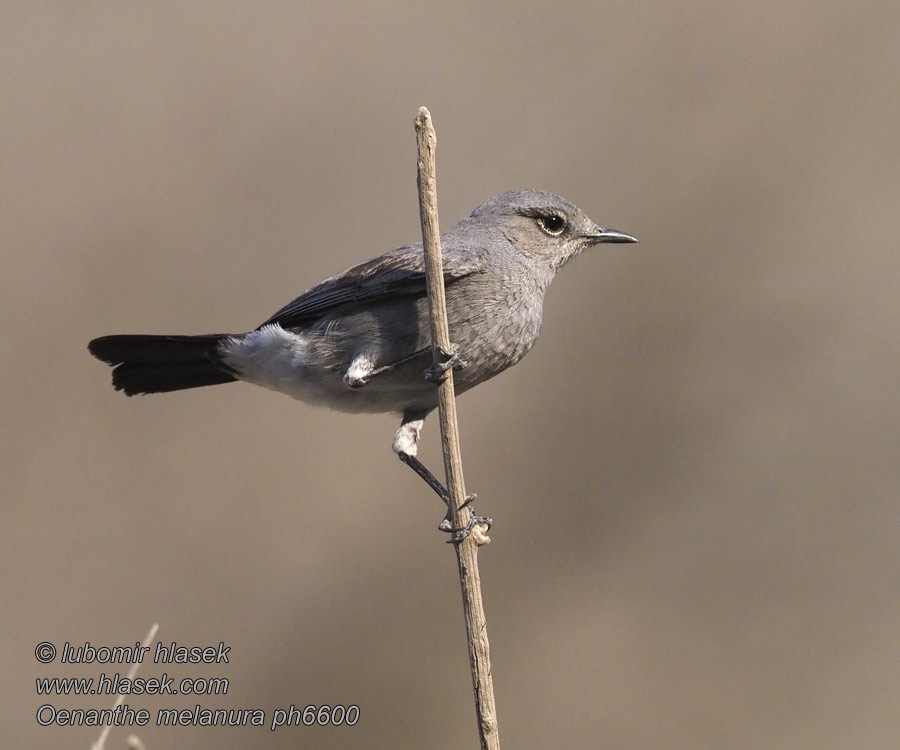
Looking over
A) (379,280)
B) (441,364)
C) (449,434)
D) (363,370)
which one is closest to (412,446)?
(363,370)

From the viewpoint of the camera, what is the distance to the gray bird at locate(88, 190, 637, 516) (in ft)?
12.1

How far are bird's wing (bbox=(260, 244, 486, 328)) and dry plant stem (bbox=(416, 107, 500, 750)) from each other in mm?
901

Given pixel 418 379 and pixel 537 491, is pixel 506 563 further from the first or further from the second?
pixel 418 379

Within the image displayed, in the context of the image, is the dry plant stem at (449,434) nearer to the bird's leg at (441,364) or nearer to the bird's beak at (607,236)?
the bird's leg at (441,364)

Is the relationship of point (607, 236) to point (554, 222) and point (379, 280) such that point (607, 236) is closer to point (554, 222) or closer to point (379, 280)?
point (554, 222)

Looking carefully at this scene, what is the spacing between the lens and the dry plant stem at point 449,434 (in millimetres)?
2439

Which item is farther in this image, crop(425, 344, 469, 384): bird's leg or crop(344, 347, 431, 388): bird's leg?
crop(344, 347, 431, 388): bird's leg

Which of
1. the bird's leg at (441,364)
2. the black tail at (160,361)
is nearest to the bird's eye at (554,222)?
the bird's leg at (441,364)

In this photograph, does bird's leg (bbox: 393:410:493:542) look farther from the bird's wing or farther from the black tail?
the black tail

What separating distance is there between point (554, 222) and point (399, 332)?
97 centimetres

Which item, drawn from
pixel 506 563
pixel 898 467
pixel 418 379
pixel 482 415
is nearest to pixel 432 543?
pixel 506 563

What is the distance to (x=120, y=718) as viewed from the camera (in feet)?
11.3

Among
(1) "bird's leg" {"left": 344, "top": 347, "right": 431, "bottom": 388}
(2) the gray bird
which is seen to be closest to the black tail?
(2) the gray bird

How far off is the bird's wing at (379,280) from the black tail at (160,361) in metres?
0.44
